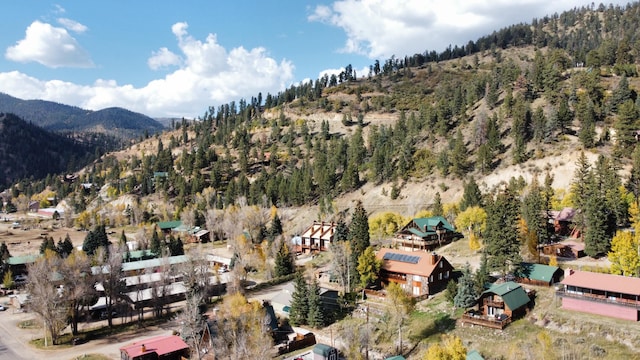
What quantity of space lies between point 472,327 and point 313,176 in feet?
290

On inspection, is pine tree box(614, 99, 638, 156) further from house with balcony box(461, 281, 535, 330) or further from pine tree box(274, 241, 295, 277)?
pine tree box(274, 241, 295, 277)

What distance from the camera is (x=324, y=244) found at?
8394cm

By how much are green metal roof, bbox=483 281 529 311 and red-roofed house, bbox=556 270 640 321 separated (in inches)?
126

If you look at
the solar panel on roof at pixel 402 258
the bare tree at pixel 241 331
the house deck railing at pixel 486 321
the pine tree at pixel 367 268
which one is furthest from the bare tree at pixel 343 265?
the house deck railing at pixel 486 321

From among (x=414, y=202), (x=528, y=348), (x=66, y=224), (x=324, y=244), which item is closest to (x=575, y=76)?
(x=414, y=202)

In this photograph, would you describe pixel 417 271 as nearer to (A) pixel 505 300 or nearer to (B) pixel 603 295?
(A) pixel 505 300

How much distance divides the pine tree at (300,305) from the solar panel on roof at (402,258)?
12788mm

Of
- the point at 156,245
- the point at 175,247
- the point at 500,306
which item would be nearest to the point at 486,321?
the point at 500,306

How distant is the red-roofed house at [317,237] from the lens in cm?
8375

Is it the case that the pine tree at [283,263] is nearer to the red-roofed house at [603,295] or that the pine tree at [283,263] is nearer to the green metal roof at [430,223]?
the green metal roof at [430,223]

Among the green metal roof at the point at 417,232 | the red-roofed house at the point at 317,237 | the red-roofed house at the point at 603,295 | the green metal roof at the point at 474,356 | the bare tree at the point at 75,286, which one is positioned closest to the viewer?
the green metal roof at the point at 474,356

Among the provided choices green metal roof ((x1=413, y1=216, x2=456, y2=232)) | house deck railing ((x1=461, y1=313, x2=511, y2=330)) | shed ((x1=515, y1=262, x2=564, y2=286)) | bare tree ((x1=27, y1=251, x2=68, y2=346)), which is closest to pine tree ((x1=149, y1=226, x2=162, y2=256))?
bare tree ((x1=27, y1=251, x2=68, y2=346))

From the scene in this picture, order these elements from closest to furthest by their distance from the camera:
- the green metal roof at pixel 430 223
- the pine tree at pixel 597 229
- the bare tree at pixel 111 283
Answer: the bare tree at pixel 111 283, the pine tree at pixel 597 229, the green metal roof at pixel 430 223

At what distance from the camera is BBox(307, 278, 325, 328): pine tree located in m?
47.7
